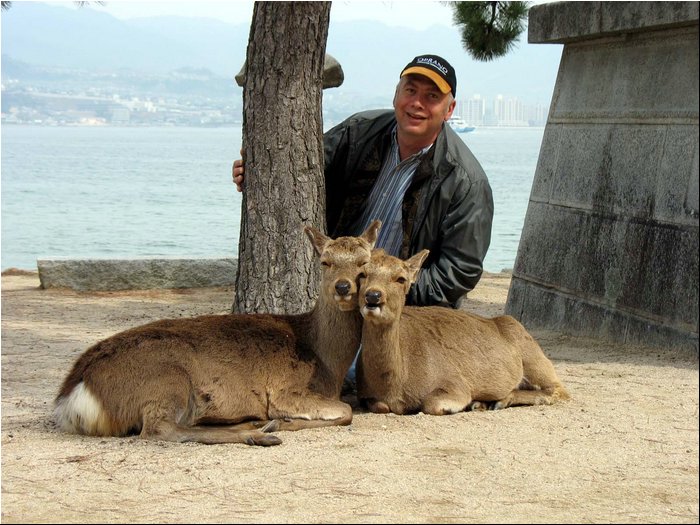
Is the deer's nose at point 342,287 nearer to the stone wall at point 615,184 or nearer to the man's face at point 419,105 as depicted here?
the man's face at point 419,105

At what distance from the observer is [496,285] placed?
13.1 metres

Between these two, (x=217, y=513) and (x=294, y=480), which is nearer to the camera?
(x=217, y=513)

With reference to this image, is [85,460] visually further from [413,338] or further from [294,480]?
[413,338]

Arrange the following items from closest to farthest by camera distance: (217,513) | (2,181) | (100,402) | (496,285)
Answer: (217,513) → (100,402) → (496,285) → (2,181)

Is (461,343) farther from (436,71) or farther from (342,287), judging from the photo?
(436,71)

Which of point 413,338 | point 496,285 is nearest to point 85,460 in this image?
point 413,338

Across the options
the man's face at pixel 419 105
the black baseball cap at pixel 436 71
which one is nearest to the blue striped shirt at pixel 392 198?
the man's face at pixel 419 105

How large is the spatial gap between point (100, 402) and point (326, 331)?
4.19ft

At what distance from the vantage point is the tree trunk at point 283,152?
7.52 metres

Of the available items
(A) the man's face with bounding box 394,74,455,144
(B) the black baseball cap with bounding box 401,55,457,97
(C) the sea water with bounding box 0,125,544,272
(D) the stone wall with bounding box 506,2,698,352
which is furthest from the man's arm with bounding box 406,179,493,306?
(C) the sea water with bounding box 0,125,544,272

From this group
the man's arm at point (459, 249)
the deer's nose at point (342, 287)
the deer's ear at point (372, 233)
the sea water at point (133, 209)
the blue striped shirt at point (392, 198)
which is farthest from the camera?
the sea water at point (133, 209)

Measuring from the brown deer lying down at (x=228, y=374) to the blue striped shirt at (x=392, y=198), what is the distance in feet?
3.08

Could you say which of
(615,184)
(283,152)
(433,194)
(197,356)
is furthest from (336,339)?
(615,184)

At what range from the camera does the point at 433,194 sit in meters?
6.68
